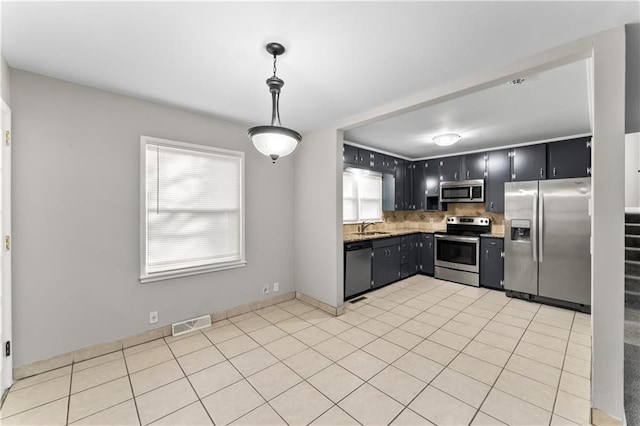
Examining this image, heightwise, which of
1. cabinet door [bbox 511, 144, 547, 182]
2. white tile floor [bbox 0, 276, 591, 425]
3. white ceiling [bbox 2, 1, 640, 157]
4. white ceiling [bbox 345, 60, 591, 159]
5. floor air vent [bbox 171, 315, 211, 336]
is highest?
white ceiling [bbox 345, 60, 591, 159]

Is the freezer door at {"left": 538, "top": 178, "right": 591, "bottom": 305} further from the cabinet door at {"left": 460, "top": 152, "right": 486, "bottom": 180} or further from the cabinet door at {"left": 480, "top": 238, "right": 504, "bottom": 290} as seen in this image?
the cabinet door at {"left": 460, "top": 152, "right": 486, "bottom": 180}

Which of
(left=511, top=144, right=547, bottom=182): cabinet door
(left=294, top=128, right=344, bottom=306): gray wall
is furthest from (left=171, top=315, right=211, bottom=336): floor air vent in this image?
(left=511, top=144, right=547, bottom=182): cabinet door

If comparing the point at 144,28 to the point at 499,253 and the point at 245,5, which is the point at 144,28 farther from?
the point at 499,253

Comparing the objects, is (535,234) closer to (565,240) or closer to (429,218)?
(565,240)

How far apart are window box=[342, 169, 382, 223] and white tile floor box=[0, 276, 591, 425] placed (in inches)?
88.4

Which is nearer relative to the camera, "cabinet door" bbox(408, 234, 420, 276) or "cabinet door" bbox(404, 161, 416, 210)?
"cabinet door" bbox(408, 234, 420, 276)

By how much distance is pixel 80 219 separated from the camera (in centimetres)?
249

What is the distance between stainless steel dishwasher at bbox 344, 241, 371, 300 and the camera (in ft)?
13.5

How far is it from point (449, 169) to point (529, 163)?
1.30 meters

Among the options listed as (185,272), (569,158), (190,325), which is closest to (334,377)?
(190,325)

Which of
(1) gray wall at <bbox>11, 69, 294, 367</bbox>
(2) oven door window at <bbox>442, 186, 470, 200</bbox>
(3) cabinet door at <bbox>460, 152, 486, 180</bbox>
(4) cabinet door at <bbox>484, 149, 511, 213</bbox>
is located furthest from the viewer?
(2) oven door window at <bbox>442, 186, 470, 200</bbox>

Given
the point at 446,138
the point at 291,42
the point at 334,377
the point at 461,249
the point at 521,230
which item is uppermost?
the point at 291,42

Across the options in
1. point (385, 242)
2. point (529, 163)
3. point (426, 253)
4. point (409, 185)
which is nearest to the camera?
point (529, 163)

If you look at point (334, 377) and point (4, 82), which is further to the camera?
point (334, 377)
